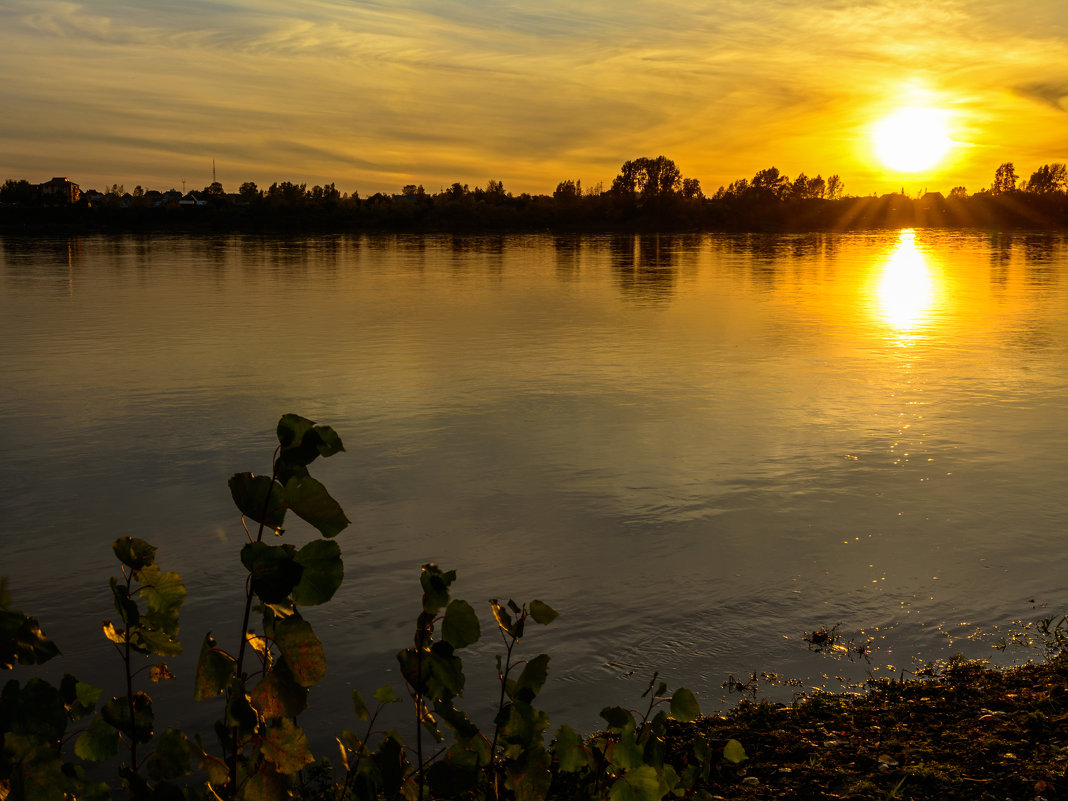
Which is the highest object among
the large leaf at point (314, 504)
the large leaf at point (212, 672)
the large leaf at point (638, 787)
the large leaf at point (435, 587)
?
the large leaf at point (314, 504)

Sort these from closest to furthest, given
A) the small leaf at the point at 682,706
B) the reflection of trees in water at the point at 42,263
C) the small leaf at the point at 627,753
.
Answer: the small leaf at the point at 627,753
the small leaf at the point at 682,706
the reflection of trees in water at the point at 42,263

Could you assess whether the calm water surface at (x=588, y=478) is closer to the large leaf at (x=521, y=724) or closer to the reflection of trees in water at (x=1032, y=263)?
the large leaf at (x=521, y=724)

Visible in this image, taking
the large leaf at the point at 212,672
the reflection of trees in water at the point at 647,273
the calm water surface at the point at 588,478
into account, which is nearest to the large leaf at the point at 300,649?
the large leaf at the point at 212,672

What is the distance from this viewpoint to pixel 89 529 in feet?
28.7

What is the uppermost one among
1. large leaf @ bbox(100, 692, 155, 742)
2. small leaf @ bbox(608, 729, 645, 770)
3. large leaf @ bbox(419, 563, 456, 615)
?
large leaf @ bbox(419, 563, 456, 615)

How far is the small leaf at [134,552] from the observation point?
6.73 feet

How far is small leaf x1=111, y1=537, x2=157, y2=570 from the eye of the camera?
2051 mm

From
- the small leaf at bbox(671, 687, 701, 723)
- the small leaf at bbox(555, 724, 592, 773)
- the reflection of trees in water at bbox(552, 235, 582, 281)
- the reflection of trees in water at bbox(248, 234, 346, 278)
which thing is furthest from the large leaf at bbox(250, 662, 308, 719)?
the reflection of trees in water at bbox(248, 234, 346, 278)

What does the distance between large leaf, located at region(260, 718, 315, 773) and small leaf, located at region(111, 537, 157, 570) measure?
516 millimetres

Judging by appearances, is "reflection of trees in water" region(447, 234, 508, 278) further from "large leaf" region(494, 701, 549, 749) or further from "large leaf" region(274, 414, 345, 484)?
"large leaf" region(274, 414, 345, 484)

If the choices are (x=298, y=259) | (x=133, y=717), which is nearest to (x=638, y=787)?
(x=133, y=717)

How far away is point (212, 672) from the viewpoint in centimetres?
207

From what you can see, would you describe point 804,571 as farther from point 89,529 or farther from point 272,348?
point 272,348

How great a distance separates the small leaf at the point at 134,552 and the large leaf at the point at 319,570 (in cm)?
35
